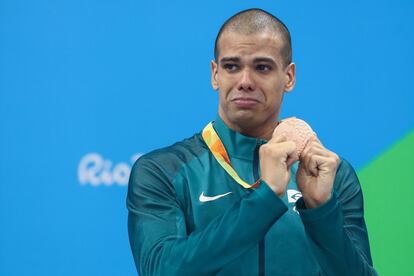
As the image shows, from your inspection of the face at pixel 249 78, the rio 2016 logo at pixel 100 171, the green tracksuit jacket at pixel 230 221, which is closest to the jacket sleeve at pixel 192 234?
the green tracksuit jacket at pixel 230 221

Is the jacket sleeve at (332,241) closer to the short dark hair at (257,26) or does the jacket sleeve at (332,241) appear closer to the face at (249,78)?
the face at (249,78)

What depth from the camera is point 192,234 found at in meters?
1.55

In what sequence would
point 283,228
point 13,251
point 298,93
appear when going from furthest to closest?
point 298,93 → point 13,251 → point 283,228

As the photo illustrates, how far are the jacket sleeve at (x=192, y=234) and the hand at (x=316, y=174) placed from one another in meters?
0.15

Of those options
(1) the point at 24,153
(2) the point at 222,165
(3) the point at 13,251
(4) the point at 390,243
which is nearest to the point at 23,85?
(1) the point at 24,153

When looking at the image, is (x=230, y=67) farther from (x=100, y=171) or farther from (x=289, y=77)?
(x=100, y=171)

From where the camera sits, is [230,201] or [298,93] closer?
[230,201]

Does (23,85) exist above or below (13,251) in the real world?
above

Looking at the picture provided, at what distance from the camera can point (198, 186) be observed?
177 cm

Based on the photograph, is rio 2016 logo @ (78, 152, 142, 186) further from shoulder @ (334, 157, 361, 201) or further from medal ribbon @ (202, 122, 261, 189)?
shoulder @ (334, 157, 361, 201)

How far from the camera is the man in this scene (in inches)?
59.4

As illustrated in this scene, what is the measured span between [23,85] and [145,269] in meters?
1.53

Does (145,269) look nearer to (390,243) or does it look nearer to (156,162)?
(156,162)

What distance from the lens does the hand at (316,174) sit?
1.64m
